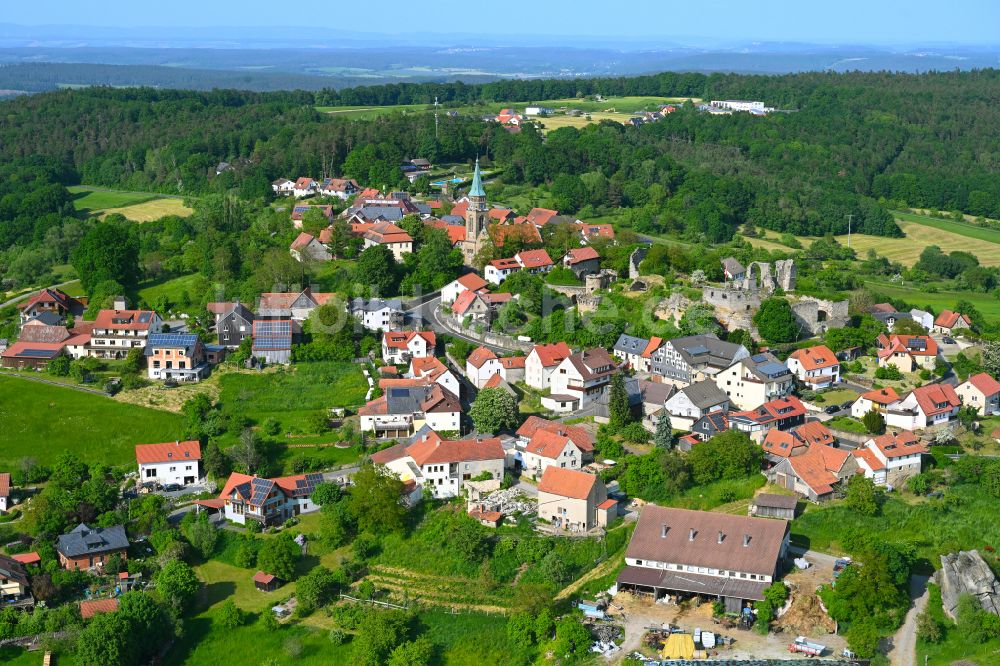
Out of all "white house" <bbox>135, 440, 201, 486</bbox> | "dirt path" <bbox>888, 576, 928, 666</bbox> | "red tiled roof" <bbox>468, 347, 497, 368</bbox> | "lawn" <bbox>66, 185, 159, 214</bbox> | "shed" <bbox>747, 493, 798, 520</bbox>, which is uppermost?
"lawn" <bbox>66, 185, 159, 214</bbox>

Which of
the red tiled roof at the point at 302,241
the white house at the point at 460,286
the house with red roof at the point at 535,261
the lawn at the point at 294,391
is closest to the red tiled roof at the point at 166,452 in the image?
the lawn at the point at 294,391

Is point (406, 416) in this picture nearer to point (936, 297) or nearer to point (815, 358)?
point (815, 358)

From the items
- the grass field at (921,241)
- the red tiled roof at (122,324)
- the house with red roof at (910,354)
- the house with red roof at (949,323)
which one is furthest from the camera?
the grass field at (921,241)

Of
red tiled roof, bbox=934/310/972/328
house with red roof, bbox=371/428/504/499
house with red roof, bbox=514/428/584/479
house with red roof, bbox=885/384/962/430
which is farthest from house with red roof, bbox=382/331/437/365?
red tiled roof, bbox=934/310/972/328

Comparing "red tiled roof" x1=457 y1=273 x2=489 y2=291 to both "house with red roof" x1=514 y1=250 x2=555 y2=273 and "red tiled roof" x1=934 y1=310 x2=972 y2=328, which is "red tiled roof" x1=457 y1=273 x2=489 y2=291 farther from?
"red tiled roof" x1=934 y1=310 x2=972 y2=328

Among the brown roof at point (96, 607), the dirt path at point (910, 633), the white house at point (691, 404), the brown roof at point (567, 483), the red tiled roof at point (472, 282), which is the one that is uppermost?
the red tiled roof at point (472, 282)

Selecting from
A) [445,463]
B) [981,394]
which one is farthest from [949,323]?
[445,463]

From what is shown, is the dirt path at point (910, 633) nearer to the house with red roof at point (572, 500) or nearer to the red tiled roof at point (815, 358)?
the house with red roof at point (572, 500)
